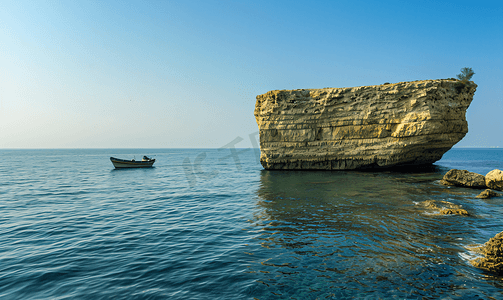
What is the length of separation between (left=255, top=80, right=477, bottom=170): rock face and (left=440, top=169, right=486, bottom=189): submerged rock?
23.5 feet

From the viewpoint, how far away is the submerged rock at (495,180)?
54.9ft

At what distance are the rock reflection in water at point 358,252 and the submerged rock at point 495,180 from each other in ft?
29.3

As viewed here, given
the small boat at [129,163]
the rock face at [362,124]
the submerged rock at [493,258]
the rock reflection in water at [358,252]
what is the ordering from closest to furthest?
the rock reflection in water at [358,252], the submerged rock at [493,258], the rock face at [362,124], the small boat at [129,163]

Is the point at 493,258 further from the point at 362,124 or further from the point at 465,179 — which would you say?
the point at 362,124

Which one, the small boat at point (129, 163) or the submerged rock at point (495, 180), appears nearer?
→ the submerged rock at point (495, 180)

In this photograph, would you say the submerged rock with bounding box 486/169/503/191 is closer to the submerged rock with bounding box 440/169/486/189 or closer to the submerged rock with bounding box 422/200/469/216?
the submerged rock with bounding box 440/169/486/189

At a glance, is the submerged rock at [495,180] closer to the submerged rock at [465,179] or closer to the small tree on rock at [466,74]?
the submerged rock at [465,179]

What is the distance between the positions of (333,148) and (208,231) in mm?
23161

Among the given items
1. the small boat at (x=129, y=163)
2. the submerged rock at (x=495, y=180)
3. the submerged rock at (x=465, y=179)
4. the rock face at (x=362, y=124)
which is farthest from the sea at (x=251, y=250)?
the small boat at (x=129, y=163)

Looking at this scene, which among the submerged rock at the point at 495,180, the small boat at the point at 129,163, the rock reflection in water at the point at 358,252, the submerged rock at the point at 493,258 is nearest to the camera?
the rock reflection in water at the point at 358,252

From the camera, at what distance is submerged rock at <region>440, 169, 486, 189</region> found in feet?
57.6

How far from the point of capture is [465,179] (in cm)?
1800

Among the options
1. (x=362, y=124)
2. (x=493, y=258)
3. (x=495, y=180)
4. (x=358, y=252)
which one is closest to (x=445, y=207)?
(x=493, y=258)

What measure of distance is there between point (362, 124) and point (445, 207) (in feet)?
55.9
